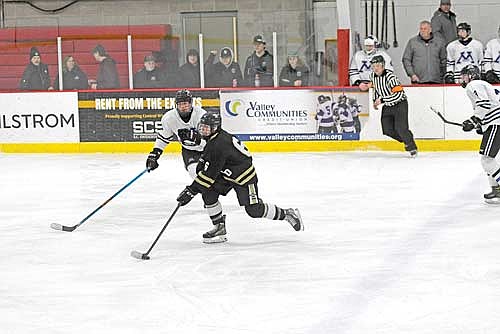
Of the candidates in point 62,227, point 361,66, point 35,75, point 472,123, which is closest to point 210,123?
point 62,227

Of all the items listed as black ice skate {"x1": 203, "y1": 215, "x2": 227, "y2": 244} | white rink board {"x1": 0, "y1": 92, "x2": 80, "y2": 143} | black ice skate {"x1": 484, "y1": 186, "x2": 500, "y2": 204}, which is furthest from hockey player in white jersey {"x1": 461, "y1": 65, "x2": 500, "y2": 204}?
white rink board {"x1": 0, "y1": 92, "x2": 80, "y2": 143}

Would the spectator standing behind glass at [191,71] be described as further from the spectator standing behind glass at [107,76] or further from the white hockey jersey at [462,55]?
the white hockey jersey at [462,55]

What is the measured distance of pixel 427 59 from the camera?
432 inches

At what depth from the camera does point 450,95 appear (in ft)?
34.6

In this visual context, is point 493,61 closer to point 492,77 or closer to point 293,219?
point 492,77

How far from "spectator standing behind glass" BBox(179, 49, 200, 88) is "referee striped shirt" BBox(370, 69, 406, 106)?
205 cm

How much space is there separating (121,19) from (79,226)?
18.7 feet

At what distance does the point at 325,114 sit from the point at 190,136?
14.2 feet

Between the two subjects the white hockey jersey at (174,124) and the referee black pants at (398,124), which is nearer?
the white hockey jersey at (174,124)

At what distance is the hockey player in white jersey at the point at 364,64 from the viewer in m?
10.7

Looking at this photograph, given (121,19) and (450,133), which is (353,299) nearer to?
(450,133)

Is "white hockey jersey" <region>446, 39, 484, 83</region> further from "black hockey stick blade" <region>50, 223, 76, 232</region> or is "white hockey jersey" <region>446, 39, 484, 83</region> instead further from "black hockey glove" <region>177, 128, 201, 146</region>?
"black hockey stick blade" <region>50, 223, 76, 232</region>

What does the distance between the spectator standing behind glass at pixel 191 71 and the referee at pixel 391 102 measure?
2.02 metres

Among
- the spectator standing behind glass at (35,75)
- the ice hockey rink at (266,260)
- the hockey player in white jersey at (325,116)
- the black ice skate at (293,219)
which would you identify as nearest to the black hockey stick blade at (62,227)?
the ice hockey rink at (266,260)
